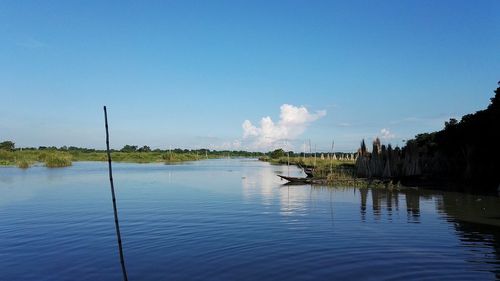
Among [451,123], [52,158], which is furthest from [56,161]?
[451,123]

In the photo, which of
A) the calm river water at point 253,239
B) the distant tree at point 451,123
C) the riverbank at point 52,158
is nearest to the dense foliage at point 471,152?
the distant tree at point 451,123

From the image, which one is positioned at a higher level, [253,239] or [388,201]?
[253,239]

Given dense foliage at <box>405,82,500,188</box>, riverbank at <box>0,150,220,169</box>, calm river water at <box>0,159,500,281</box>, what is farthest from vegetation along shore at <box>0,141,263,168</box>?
dense foliage at <box>405,82,500,188</box>

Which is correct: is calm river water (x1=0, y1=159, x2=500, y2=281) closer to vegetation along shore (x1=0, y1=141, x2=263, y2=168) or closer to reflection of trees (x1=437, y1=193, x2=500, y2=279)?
reflection of trees (x1=437, y1=193, x2=500, y2=279)

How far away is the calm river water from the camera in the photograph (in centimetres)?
960

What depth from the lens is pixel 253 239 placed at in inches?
509

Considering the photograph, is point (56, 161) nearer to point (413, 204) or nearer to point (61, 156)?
point (61, 156)

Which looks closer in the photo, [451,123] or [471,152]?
[471,152]

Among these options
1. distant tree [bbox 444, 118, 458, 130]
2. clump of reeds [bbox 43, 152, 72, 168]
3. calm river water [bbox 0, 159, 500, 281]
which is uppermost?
distant tree [bbox 444, 118, 458, 130]

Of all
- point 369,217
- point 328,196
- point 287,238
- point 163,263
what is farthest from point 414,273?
point 328,196

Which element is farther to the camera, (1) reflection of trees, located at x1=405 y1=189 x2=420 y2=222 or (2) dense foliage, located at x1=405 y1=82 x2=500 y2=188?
(2) dense foliage, located at x1=405 y1=82 x2=500 y2=188

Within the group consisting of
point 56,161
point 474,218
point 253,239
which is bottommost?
point 474,218

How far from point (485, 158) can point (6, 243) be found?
29018mm

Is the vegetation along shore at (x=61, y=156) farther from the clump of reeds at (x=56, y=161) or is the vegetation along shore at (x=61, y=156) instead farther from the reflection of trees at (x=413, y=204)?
the reflection of trees at (x=413, y=204)
